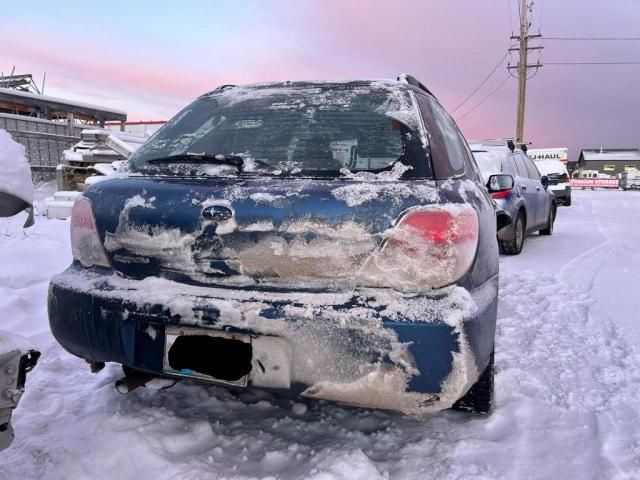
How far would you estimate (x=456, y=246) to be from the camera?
1918 millimetres

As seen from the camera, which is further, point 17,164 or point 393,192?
point 393,192

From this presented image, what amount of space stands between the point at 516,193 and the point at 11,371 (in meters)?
6.71

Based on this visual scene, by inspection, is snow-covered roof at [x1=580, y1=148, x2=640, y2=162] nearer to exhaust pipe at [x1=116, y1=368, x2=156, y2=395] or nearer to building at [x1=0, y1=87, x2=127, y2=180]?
building at [x1=0, y1=87, x2=127, y2=180]

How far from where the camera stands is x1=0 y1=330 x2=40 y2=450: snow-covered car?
154cm

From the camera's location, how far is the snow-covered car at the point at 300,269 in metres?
1.85

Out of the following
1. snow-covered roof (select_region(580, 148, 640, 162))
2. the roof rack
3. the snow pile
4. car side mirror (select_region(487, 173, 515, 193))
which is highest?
snow-covered roof (select_region(580, 148, 640, 162))

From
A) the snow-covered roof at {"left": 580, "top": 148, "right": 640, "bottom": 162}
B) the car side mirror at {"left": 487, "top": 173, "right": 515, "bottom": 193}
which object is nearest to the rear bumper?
the car side mirror at {"left": 487, "top": 173, "right": 515, "bottom": 193}

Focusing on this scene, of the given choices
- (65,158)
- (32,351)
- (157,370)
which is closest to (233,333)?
(157,370)

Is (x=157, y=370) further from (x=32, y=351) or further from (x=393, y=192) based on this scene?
(x=393, y=192)

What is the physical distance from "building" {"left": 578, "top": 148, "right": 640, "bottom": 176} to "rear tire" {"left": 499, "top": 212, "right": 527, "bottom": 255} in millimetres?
76271

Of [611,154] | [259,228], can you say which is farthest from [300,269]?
[611,154]

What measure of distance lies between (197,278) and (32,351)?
0.61 m

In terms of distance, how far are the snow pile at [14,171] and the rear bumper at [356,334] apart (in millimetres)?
700

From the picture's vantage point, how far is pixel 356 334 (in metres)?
1.83
